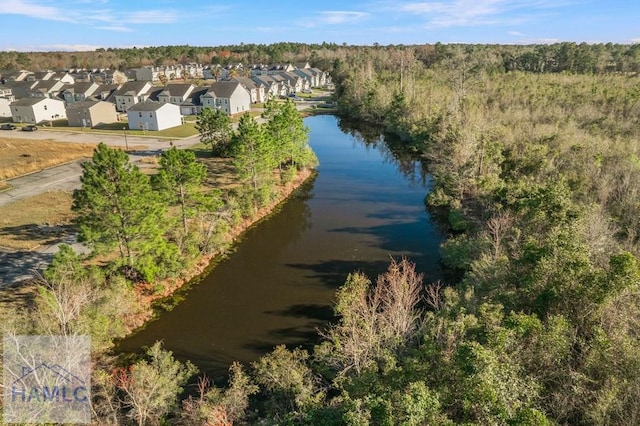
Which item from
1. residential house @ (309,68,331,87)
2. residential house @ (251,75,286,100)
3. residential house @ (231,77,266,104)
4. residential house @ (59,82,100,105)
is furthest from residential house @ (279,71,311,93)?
residential house @ (59,82,100,105)

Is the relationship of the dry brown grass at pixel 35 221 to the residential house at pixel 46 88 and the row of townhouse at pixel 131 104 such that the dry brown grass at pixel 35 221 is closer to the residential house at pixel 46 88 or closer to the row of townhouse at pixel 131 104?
the row of townhouse at pixel 131 104

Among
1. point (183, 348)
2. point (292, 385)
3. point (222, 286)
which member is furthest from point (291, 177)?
point (292, 385)

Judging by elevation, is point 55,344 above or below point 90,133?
below

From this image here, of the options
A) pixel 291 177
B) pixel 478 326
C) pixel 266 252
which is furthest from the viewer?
pixel 291 177

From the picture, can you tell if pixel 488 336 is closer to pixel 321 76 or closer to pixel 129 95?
pixel 129 95

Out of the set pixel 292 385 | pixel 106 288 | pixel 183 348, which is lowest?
pixel 183 348

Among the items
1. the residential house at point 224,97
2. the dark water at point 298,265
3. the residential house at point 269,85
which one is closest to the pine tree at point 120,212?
the dark water at point 298,265

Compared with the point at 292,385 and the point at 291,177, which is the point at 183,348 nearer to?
the point at 292,385
